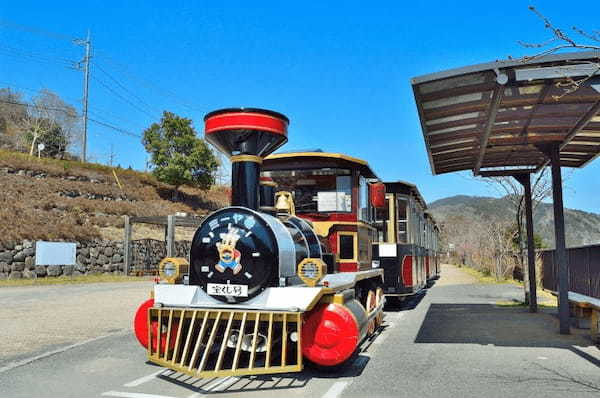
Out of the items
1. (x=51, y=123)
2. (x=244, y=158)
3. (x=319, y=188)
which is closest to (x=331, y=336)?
(x=244, y=158)

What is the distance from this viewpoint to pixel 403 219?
1146cm

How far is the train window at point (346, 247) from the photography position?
279 inches

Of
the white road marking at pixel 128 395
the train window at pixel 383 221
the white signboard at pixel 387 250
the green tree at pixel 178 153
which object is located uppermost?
the green tree at pixel 178 153

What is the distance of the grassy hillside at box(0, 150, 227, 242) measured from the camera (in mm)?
22469

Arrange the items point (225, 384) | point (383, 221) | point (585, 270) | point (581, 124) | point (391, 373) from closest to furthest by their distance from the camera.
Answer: point (225, 384), point (391, 373), point (581, 124), point (585, 270), point (383, 221)

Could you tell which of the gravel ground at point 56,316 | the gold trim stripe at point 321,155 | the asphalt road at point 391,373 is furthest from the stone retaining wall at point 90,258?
the gold trim stripe at point 321,155

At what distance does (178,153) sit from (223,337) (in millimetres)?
33405

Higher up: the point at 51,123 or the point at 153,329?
the point at 51,123

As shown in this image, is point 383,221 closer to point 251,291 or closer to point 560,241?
point 560,241

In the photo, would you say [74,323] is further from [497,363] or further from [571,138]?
[571,138]

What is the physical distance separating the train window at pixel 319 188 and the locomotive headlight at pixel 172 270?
7.18ft

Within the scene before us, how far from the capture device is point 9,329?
827cm

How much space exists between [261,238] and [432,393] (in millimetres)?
2175

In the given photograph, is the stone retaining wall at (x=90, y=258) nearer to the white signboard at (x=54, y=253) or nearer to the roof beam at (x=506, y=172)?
the white signboard at (x=54, y=253)
